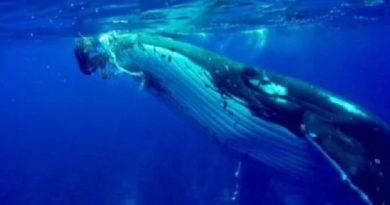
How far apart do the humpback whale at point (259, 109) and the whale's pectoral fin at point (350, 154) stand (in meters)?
0.01

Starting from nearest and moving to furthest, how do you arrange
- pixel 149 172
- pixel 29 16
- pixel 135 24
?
1. pixel 29 16
2. pixel 135 24
3. pixel 149 172

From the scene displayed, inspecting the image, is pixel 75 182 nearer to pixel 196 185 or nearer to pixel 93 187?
pixel 93 187

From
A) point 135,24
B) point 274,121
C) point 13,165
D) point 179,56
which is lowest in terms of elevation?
point 13,165

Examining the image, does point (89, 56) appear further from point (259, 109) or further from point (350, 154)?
point (350, 154)

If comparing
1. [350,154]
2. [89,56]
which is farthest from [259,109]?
[89,56]

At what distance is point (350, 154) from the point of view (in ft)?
12.3

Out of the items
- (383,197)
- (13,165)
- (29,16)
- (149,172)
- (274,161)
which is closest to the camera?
(383,197)

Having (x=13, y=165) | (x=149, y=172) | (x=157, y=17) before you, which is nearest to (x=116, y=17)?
(x=157, y=17)

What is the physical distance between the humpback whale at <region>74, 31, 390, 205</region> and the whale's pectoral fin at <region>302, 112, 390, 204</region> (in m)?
0.01

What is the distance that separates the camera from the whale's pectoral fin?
3.60 meters

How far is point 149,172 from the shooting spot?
25.1 metres

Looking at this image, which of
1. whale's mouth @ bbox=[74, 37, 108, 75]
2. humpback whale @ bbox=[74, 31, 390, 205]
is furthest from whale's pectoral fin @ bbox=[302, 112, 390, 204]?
whale's mouth @ bbox=[74, 37, 108, 75]

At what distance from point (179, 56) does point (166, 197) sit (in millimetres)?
17695

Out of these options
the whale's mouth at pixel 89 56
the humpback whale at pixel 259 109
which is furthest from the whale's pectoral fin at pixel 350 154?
the whale's mouth at pixel 89 56
